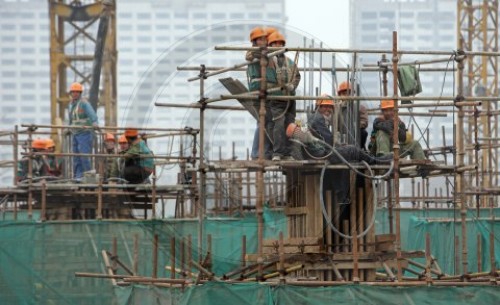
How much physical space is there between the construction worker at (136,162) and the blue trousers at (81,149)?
2.82m

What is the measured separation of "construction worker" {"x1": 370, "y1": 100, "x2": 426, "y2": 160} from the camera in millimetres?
24266

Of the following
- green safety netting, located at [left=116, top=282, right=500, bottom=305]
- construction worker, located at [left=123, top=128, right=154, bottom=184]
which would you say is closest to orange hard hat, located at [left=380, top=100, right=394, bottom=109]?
green safety netting, located at [left=116, top=282, right=500, bottom=305]

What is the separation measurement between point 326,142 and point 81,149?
14562 millimetres

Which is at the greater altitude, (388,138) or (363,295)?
(388,138)

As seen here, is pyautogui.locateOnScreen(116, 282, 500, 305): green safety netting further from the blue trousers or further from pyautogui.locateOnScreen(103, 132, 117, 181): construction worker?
the blue trousers

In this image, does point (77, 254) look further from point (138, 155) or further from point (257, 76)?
point (257, 76)

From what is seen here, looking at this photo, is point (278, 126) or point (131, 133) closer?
point (278, 126)

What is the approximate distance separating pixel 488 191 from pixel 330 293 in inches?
676

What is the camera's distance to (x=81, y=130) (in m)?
37.0

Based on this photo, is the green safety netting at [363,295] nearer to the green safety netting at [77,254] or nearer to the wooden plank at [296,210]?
the wooden plank at [296,210]

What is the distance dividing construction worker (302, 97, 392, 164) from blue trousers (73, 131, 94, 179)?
1383cm

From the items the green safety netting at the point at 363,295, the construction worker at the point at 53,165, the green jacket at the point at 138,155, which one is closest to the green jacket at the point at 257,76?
the green safety netting at the point at 363,295

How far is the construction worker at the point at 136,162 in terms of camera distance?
111ft

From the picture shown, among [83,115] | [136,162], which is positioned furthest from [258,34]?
[83,115]
